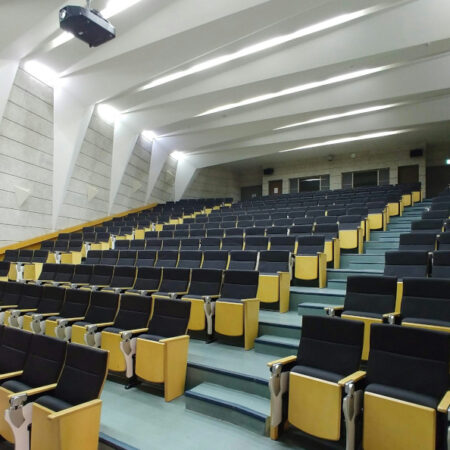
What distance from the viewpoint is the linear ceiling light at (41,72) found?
14.2 feet

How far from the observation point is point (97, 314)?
6.87 feet

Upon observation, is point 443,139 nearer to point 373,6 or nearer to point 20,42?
point 373,6

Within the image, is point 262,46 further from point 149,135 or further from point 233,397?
point 233,397

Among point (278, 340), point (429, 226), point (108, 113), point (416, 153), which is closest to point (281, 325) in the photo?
point (278, 340)

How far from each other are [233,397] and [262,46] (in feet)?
13.1

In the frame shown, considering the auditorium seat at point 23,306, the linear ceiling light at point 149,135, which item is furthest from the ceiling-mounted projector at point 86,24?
the linear ceiling light at point 149,135

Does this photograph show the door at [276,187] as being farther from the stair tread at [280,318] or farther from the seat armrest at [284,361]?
Result: the seat armrest at [284,361]

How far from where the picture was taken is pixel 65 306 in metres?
2.28

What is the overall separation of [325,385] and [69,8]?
8.77 feet

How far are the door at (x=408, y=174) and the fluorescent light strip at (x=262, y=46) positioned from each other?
5.03m

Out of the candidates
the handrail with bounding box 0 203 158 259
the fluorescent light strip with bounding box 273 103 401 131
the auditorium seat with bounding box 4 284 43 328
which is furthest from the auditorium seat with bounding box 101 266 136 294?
the fluorescent light strip with bounding box 273 103 401 131

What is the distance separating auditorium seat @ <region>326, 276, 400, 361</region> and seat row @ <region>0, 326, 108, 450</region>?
1.05 meters

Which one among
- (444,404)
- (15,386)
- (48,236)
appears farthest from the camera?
(48,236)

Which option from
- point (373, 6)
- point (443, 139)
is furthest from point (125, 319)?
point (443, 139)
